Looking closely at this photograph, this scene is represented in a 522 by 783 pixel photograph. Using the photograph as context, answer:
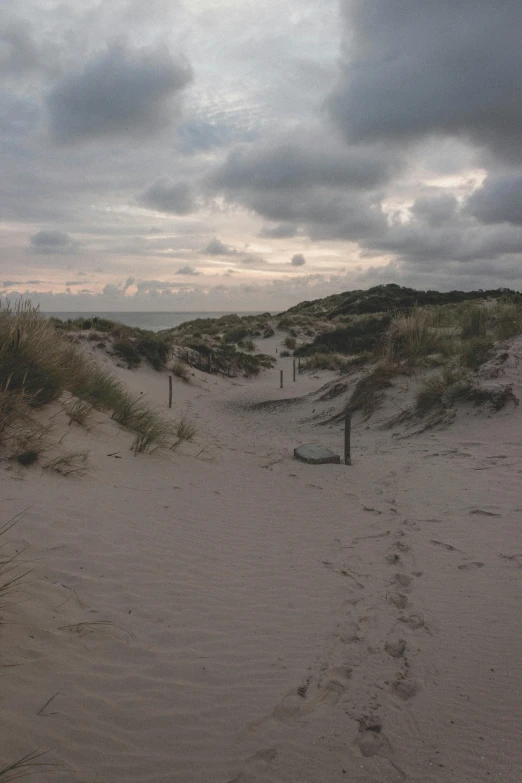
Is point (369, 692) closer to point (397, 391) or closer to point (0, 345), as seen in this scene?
point (0, 345)

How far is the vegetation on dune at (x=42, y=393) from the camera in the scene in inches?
215

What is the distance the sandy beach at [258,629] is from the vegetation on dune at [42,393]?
14.3 inches

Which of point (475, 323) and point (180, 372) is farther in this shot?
point (180, 372)

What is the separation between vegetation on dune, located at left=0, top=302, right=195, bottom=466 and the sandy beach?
36 cm

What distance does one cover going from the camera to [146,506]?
5.58m

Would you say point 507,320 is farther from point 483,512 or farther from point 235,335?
point 235,335

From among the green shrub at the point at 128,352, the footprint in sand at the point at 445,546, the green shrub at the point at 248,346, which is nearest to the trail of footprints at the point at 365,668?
the footprint in sand at the point at 445,546

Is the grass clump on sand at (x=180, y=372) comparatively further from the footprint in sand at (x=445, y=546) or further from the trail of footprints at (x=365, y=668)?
the trail of footprints at (x=365, y=668)

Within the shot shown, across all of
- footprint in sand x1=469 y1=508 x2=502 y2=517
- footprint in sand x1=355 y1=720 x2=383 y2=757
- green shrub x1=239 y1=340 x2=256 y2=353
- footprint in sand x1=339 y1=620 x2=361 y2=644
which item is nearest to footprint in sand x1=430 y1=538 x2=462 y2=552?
footprint in sand x1=469 y1=508 x2=502 y2=517

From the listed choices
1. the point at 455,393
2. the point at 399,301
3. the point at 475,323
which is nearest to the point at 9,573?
the point at 455,393

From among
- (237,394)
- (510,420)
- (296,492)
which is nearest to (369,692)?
(296,492)

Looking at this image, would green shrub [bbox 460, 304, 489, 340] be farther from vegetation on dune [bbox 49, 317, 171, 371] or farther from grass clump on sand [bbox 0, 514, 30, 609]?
grass clump on sand [bbox 0, 514, 30, 609]

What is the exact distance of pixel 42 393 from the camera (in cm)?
679

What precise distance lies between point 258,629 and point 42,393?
4720 millimetres
